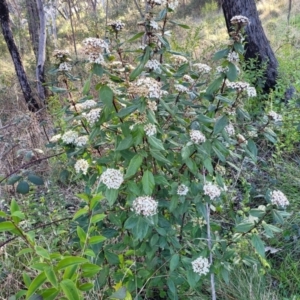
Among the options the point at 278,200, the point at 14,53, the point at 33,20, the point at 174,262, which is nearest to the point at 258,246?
the point at 278,200

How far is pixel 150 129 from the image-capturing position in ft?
3.72

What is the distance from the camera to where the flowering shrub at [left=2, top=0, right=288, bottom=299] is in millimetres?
1174

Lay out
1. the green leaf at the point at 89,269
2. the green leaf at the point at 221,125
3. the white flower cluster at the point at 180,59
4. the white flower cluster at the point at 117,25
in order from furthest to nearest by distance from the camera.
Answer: the white flower cluster at the point at 180,59, the white flower cluster at the point at 117,25, the green leaf at the point at 221,125, the green leaf at the point at 89,269

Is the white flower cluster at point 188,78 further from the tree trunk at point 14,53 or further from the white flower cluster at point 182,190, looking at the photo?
the tree trunk at point 14,53

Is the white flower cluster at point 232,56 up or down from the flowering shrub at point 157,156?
up

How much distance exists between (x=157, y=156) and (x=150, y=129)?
0.11m

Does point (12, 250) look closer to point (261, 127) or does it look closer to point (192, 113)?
point (192, 113)

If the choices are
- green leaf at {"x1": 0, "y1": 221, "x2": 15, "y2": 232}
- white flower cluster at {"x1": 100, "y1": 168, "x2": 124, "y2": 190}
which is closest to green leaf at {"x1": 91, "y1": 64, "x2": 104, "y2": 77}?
white flower cluster at {"x1": 100, "y1": 168, "x2": 124, "y2": 190}

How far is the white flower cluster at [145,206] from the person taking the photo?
1.16m

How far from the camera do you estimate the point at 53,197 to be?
243cm

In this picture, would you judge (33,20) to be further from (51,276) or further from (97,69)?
(51,276)

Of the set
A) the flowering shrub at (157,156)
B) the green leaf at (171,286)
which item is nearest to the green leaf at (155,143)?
the flowering shrub at (157,156)

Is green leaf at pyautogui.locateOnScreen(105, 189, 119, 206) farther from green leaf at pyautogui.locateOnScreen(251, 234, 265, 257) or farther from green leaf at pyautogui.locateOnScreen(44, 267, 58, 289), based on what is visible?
green leaf at pyautogui.locateOnScreen(251, 234, 265, 257)

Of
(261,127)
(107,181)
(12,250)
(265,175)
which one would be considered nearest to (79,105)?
(107,181)
